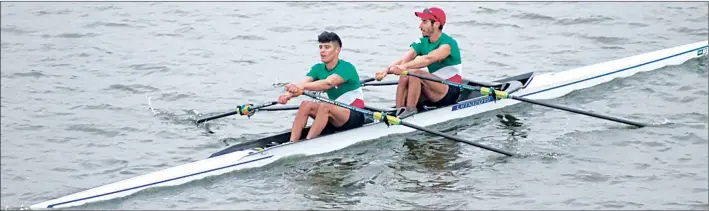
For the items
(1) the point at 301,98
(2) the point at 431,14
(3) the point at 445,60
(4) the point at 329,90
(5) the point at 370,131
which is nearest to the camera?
(4) the point at 329,90

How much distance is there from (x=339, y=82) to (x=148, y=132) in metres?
3.66

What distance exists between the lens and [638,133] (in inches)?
650

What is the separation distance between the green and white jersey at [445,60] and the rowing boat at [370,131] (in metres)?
0.41

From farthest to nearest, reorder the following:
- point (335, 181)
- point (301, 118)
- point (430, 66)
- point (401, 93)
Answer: point (430, 66) < point (401, 93) < point (301, 118) < point (335, 181)

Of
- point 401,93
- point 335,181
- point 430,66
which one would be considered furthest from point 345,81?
point 430,66

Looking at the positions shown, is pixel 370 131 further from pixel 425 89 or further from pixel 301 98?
pixel 301 98

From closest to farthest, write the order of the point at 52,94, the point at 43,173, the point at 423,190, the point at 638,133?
1. the point at 423,190
2. the point at 43,173
3. the point at 638,133
4. the point at 52,94

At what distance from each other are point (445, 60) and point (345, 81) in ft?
6.84

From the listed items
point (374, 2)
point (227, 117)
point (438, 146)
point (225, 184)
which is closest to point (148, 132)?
point (227, 117)

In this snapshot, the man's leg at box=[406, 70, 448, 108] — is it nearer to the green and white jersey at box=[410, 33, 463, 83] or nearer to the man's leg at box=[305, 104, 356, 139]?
the green and white jersey at box=[410, 33, 463, 83]

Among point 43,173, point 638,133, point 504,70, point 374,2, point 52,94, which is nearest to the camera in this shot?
point 43,173

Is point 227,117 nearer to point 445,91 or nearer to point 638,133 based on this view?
point 445,91

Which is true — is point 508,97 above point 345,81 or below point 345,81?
below

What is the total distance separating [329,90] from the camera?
15.3 meters
